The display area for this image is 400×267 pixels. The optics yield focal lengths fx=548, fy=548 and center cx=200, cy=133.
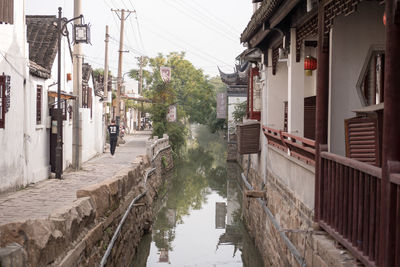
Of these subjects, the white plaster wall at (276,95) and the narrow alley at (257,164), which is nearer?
the narrow alley at (257,164)

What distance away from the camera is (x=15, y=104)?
1342 cm


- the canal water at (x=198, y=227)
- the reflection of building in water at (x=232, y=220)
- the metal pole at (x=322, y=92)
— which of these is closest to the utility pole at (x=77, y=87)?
the canal water at (x=198, y=227)

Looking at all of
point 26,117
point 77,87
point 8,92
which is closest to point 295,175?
point 8,92

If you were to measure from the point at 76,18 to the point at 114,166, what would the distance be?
6321 mm

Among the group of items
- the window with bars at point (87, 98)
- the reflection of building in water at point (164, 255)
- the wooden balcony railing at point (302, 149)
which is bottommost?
the reflection of building in water at point (164, 255)

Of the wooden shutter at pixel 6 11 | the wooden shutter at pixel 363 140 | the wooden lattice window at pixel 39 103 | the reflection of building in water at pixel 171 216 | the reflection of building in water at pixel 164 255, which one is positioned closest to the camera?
the wooden shutter at pixel 363 140

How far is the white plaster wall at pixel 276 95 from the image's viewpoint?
1438 centimetres

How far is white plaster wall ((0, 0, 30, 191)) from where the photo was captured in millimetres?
12594

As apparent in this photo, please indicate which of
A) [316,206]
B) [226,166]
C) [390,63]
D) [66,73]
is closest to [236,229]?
[66,73]

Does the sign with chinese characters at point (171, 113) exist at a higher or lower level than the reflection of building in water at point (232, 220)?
higher

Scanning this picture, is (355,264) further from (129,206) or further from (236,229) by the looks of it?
(236,229)

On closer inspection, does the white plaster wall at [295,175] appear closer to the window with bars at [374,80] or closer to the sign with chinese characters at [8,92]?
the window with bars at [374,80]

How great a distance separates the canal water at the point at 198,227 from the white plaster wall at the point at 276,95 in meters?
3.41

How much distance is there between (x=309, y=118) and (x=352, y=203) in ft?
23.5
